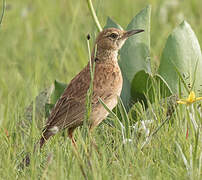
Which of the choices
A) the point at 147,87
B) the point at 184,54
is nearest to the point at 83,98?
the point at 147,87

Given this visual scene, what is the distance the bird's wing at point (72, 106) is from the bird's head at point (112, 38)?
1.47 feet

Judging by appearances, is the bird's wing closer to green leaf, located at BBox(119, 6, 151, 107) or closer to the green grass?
the green grass

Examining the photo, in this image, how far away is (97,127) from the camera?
207 inches

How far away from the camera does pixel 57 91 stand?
5.59 meters

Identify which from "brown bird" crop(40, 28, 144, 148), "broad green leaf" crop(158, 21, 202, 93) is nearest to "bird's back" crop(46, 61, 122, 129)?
"brown bird" crop(40, 28, 144, 148)

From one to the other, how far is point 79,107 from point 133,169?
1164 mm

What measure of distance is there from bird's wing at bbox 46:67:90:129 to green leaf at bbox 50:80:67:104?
40 centimetres

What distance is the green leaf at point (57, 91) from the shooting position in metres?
5.54

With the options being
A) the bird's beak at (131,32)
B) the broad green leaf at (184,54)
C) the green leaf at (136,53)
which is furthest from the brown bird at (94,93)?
the broad green leaf at (184,54)

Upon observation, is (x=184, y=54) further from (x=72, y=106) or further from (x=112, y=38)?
(x=72, y=106)

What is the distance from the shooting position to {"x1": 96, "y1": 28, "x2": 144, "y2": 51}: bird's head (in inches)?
213

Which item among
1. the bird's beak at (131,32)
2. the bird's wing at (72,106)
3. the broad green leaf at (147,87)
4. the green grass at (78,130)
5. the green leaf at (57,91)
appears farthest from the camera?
the green leaf at (57,91)

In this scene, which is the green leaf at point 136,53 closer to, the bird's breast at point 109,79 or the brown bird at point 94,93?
the brown bird at point 94,93

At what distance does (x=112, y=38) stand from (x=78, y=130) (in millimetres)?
1271
